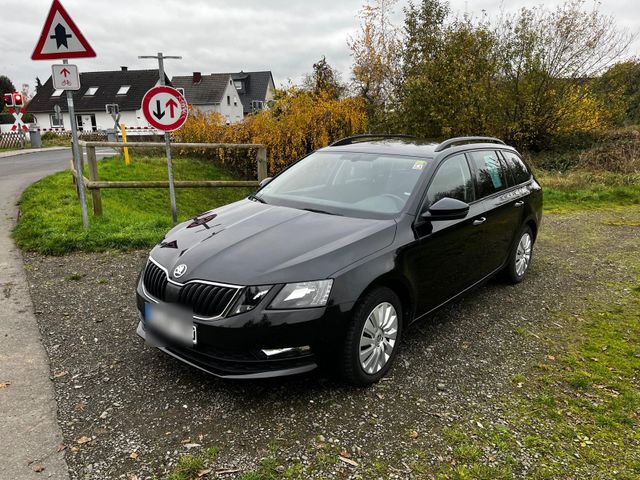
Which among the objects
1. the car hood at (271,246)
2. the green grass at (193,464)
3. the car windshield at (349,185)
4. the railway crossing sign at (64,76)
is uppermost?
the railway crossing sign at (64,76)

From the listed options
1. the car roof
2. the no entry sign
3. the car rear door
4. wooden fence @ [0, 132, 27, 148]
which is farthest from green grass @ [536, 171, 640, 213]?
wooden fence @ [0, 132, 27, 148]

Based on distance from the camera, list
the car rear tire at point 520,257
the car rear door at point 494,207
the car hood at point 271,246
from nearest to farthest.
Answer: the car hood at point 271,246
the car rear door at point 494,207
the car rear tire at point 520,257

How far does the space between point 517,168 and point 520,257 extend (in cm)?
104

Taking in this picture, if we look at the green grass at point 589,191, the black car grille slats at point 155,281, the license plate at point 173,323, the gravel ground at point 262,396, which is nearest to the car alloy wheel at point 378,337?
the gravel ground at point 262,396

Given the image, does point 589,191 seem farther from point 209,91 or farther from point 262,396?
point 209,91

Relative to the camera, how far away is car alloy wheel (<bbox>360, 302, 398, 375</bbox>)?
3.28 metres

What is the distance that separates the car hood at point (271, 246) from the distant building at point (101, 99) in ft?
155

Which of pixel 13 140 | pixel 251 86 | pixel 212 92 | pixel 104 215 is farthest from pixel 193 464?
pixel 251 86

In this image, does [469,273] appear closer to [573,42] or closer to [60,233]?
[60,233]

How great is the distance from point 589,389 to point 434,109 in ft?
38.2

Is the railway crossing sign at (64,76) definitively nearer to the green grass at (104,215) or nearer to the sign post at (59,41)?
the sign post at (59,41)

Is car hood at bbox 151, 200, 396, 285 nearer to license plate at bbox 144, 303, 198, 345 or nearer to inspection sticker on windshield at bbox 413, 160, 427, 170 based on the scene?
license plate at bbox 144, 303, 198, 345

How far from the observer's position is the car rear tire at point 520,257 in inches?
215

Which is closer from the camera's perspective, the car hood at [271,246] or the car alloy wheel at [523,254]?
the car hood at [271,246]
